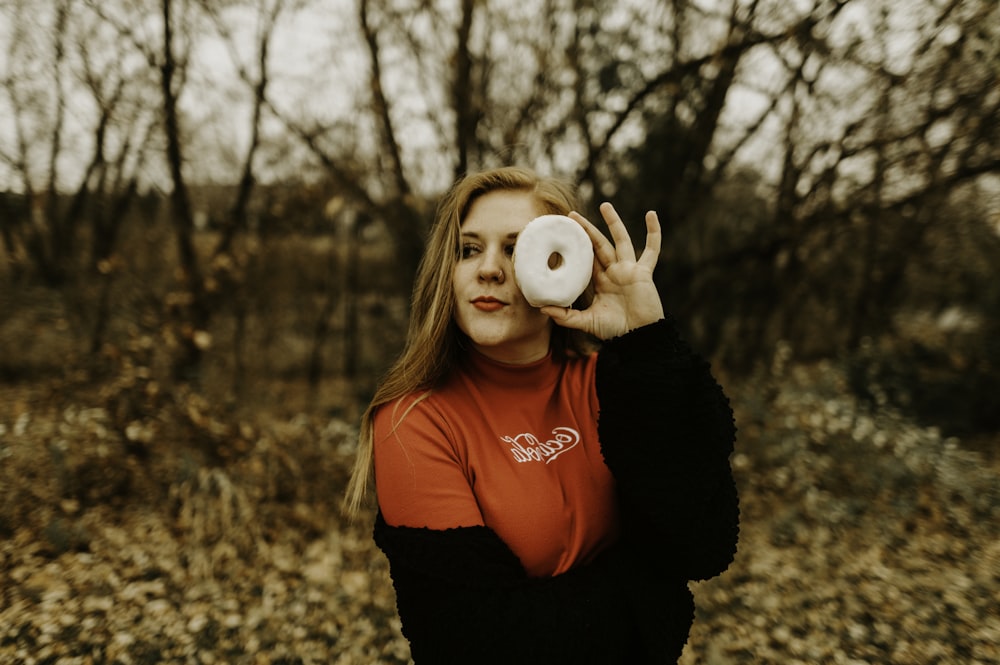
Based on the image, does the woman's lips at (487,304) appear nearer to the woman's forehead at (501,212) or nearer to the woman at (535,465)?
the woman at (535,465)

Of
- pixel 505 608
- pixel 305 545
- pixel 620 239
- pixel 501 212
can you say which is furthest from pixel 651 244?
pixel 305 545

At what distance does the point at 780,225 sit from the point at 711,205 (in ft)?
3.54

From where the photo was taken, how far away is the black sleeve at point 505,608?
1.26 metres

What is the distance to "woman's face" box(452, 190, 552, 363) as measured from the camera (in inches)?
61.5

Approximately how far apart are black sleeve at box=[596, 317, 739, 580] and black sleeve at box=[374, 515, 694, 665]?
155mm

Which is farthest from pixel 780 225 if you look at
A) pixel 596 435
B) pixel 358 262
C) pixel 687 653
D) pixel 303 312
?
pixel 303 312

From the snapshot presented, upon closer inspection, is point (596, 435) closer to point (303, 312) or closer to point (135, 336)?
point (135, 336)

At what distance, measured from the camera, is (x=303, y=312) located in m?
11.1

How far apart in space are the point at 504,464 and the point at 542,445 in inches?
5.0

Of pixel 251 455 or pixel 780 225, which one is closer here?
pixel 251 455

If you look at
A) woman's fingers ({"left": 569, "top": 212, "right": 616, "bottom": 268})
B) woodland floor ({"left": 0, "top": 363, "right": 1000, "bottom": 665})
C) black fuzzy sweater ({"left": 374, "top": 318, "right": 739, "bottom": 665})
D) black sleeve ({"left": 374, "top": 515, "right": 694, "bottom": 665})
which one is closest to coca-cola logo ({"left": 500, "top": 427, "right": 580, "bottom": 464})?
black fuzzy sweater ({"left": 374, "top": 318, "right": 739, "bottom": 665})

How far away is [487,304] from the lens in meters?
1.57

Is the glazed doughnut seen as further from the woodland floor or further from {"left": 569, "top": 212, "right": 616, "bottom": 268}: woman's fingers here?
the woodland floor

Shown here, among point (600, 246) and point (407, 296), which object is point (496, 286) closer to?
point (600, 246)
